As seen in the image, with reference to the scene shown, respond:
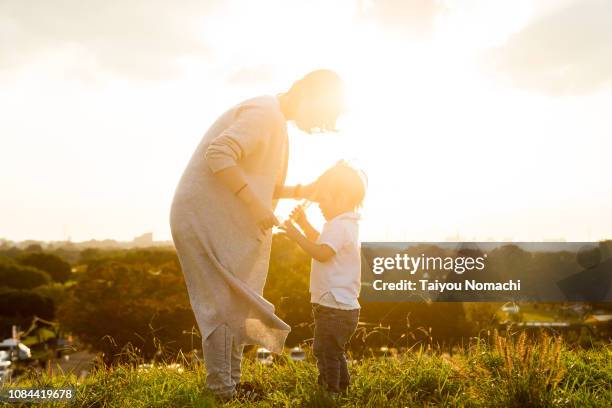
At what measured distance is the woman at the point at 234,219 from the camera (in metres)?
4.05

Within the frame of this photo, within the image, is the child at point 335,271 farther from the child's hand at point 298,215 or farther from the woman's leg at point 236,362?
the woman's leg at point 236,362

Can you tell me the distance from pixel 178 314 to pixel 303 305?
9213mm

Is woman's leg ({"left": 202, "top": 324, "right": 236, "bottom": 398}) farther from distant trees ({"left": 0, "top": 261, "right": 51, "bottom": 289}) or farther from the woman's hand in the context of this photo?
distant trees ({"left": 0, "top": 261, "right": 51, "bottom": 289})

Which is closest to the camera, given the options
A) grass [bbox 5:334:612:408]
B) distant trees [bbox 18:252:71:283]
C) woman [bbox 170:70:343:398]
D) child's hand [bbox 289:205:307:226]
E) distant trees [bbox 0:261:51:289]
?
grass [bbox 5:334:612:408]

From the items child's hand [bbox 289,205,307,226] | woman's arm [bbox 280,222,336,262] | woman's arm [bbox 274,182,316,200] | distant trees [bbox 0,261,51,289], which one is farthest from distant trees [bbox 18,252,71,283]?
woman's arm [bbox 280,222,336,262]

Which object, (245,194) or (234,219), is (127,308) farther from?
(245,194)

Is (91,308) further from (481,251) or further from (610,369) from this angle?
(610,369)

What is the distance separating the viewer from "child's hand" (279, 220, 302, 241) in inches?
164

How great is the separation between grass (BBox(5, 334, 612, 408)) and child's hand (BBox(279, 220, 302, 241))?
0.93m

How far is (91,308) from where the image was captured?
44.7 metres

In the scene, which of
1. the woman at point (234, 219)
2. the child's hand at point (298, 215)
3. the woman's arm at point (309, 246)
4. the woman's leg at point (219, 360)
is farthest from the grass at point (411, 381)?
the child's hand at point (298, 215)

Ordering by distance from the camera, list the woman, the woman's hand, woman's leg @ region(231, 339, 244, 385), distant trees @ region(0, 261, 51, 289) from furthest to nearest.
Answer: distant trees @ region(0, 261, 51, 289)
the woman's hand
woman's leg @ region(231, 339, 244, 385)
the woman

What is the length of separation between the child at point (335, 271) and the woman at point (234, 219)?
0.81ft

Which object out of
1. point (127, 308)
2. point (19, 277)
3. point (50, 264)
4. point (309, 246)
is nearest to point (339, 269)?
point (309, 246)
